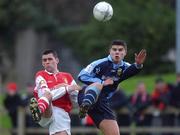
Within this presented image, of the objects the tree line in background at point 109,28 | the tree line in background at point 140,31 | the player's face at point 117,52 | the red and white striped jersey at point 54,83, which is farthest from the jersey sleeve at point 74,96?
the tree line in background at point 140,31

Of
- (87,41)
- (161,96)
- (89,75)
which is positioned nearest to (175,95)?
(161,96)

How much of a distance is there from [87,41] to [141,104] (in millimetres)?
19495

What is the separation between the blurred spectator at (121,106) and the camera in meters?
22.0

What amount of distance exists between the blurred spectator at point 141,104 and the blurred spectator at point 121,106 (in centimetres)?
22

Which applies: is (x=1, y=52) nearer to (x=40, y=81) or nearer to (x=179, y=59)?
(x=179, y=59)

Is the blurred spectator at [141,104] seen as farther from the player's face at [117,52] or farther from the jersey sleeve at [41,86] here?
the jersey sleeve at [41,86]

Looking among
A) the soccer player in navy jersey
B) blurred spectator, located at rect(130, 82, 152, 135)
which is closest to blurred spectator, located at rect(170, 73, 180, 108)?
blurred spectator, located at rect(130, 82, 152, 135)

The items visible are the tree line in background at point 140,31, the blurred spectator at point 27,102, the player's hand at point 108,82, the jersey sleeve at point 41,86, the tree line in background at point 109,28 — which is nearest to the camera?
the jersey sleeve at point 41,86

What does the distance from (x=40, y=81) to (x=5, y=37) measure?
32861 millimetres

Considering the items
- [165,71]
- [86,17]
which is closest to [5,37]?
[86,17]

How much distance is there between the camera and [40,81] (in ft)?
47.0

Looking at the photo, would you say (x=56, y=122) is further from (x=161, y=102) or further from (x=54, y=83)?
(x=161, y=102)

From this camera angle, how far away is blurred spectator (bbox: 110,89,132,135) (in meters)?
22.0

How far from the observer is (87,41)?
40.8 metres
